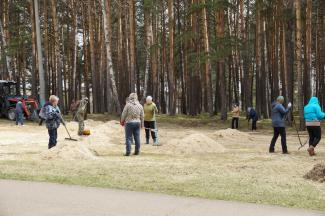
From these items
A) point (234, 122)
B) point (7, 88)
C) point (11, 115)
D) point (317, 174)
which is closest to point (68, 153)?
point (317, 174)

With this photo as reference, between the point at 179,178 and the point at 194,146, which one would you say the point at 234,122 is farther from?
the point at 179,178

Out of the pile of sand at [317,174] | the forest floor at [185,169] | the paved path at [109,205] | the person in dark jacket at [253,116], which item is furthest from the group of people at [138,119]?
the person in dark jacket at [253,116]

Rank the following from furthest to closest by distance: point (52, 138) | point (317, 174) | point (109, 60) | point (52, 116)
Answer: point (109, 60) < point (52, 138) < point (52, 116) < point (317, 174)

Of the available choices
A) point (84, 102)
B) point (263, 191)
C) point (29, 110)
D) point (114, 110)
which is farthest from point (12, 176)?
point (114, 110)

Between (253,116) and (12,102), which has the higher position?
(12,102)

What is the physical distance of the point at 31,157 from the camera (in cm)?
1448

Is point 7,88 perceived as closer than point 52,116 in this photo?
No

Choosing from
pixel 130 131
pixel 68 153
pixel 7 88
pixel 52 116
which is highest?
pixel 7 88

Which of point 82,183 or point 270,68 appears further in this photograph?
point 270,68

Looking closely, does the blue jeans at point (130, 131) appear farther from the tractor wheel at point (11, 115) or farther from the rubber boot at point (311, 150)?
the tractor wheel at point (11, 115)

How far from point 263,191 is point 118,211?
2947 millimetres

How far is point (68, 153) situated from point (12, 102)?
21411 millimetres

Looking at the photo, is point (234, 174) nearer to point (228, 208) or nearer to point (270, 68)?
point (228, 208)

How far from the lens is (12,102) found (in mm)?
34062
